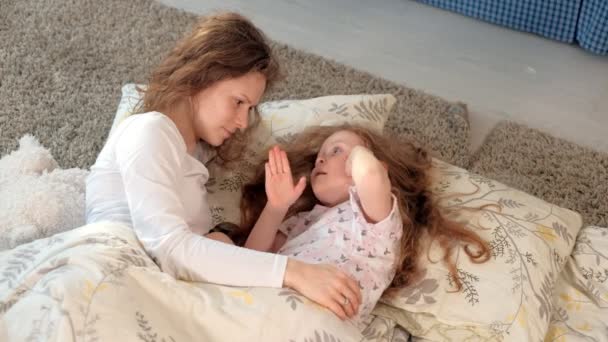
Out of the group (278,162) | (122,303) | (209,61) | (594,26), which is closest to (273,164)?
(278,162)

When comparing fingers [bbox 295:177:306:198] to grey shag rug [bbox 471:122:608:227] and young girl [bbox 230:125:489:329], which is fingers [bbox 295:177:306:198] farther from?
grey shag rug [bbox 471:122:608:227]

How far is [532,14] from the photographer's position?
2.57 m

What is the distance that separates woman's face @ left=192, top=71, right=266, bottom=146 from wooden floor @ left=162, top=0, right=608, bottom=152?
90 cm

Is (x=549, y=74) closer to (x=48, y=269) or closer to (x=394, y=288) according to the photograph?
(x=394, y=288)

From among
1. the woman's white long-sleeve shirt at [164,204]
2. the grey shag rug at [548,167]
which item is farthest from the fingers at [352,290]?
the grey shag rug at [548,167]

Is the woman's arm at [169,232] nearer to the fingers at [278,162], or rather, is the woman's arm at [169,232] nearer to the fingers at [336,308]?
the fingers at [336,308]

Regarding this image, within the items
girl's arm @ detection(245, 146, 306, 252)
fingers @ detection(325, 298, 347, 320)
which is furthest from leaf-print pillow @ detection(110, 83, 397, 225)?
fingers @ detection(325, 298, 347, 320)

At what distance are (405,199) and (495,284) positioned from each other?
246 millimetres

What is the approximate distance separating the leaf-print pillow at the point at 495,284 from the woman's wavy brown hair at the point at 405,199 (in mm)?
22

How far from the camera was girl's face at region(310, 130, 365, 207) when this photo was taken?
4.68ft

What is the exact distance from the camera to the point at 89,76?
2178 mm

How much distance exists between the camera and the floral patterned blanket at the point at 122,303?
1.03m

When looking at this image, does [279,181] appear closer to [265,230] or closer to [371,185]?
[265,230]

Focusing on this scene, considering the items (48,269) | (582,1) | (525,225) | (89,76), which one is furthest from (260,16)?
(48,269)
